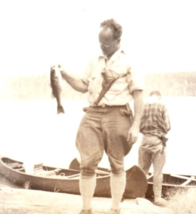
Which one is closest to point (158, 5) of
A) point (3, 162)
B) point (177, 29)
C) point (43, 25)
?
point (177, 29)

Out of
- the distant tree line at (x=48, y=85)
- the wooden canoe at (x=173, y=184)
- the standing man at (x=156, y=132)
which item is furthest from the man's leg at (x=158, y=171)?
the distant tree line at (x=48, y=85)

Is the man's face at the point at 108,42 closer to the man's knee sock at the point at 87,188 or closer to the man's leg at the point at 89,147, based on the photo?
the man's leg at the point at 89,147

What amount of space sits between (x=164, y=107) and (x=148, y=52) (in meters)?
0.66

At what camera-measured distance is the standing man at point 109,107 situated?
352cm

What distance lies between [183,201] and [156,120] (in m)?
0.98

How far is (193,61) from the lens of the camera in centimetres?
425

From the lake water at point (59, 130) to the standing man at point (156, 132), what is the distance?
0.44ft

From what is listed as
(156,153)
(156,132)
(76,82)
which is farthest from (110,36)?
(156,153)

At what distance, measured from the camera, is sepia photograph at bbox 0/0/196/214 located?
358cm

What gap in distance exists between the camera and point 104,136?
141 inches

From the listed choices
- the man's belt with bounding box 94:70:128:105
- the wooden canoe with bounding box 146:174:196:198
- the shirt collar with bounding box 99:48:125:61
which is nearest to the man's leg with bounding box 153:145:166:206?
the wooden canoe with bounding box 146:174:196:198

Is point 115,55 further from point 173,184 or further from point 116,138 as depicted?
point 173,184

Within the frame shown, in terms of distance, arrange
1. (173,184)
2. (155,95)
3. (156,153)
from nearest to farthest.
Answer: (155,95)
(156,153)
(173,184)

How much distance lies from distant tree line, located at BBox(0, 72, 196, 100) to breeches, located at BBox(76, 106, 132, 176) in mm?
852
